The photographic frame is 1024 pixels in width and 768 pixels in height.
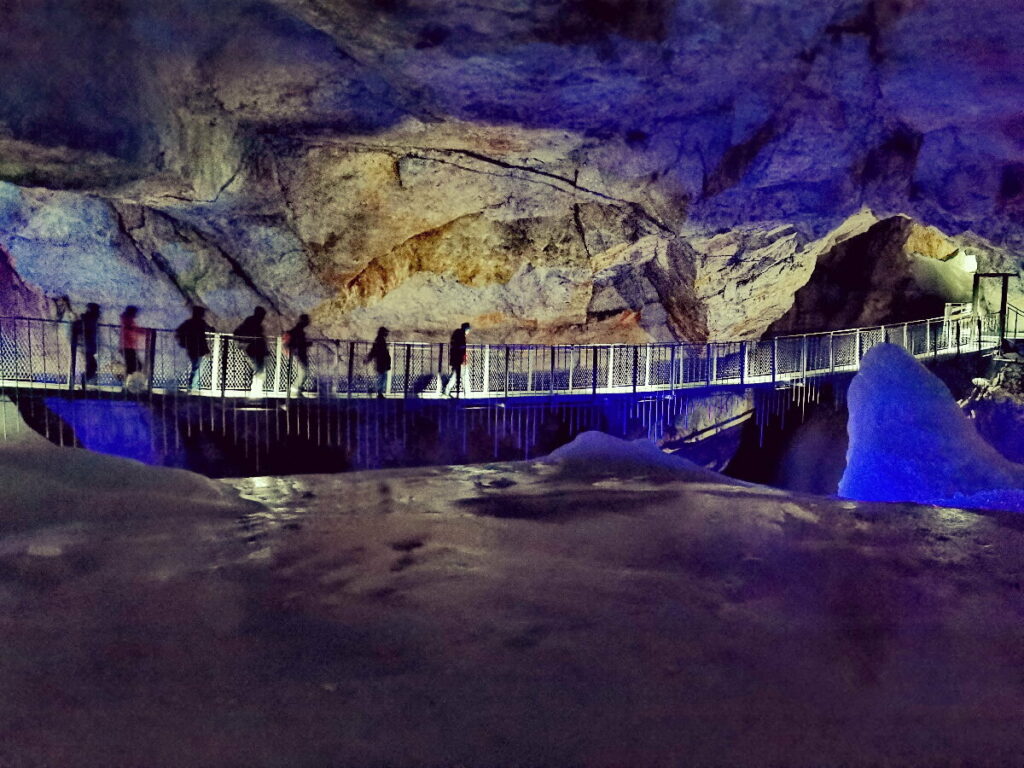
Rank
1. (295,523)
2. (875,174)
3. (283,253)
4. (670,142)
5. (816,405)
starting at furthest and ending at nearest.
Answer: (816,405) → (283,253) → (875,174) → (670,142) → (295,523)

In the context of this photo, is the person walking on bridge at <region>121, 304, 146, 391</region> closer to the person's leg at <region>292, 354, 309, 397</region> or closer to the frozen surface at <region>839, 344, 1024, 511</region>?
the person's leg at <region>292, 354, 309, 397</region>

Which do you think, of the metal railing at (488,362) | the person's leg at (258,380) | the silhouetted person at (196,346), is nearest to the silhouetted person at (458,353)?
the metal railing at (488,362)

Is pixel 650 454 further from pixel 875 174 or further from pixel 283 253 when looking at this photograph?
pixel 283 253

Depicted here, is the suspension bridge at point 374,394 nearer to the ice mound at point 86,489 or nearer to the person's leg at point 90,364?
the person's leg at point 90,364

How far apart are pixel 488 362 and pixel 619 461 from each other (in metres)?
7.27

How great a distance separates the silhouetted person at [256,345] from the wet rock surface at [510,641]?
7.23 metres

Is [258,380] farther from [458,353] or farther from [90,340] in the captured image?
[458,353]

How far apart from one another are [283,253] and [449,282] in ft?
9.32

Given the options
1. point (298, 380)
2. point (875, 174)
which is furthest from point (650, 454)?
point (298, 380)

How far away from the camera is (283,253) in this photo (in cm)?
1103

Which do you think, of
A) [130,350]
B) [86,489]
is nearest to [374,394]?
[130,350]

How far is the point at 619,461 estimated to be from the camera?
5.34m

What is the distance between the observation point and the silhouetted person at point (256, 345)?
34.6 ft

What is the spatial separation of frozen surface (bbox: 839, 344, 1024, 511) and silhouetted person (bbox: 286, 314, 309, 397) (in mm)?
7260
